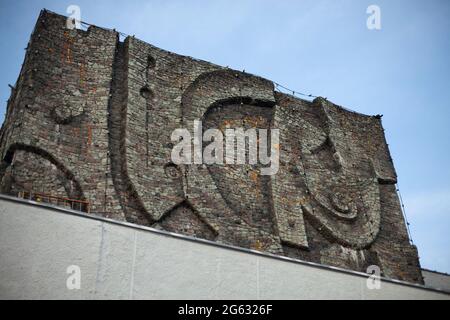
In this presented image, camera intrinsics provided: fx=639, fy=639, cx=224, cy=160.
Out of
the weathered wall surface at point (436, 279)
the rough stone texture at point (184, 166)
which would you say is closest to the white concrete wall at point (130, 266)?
the rough stone texture at point (184, 166)

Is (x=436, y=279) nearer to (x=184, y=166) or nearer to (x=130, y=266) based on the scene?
(x=184, y=166)

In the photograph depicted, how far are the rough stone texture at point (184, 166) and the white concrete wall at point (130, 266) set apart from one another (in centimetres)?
383

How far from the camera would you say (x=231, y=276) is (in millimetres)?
9477

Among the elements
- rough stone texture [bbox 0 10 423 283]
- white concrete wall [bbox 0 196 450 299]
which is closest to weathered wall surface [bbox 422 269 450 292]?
rough stone texture [bbox 0 10 423 283]

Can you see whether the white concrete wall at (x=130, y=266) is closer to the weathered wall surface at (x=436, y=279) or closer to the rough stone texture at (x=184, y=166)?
the rough stone texture at (x=184, y=166)

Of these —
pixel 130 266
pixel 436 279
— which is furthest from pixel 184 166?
pixel 436 279

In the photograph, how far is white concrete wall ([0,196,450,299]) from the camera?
838 cm

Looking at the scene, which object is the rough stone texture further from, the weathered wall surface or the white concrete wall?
the white concrete wall

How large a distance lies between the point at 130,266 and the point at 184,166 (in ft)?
19.3

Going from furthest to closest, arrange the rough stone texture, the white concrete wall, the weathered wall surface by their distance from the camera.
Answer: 1. the weathered wall surface
2. the rough stone texture
3. the white concrete wall

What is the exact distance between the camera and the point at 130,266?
8.98m

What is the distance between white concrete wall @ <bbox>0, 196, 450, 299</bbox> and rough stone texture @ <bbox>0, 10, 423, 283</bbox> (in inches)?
151

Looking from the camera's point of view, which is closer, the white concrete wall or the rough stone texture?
the white concrete wall

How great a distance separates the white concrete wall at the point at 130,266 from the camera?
8.38m
